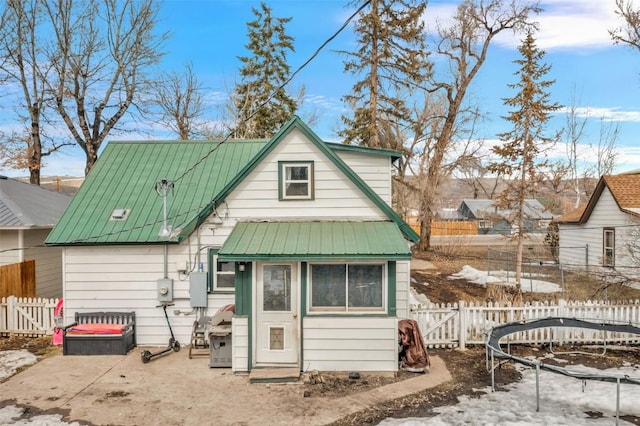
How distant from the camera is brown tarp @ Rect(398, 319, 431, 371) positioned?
27.7 feet

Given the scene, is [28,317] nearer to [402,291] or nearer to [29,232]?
[29,232]

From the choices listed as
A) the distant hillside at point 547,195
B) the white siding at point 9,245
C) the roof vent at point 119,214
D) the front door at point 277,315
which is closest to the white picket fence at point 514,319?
the front door at point 277,315

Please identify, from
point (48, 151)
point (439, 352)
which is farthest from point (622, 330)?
point (48, 151)

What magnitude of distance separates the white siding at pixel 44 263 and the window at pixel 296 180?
9232 mm

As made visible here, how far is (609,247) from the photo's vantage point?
20141 mm

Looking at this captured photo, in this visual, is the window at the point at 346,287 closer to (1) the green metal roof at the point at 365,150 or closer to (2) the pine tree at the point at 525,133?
(1) the green metal roof at the point at 365,150

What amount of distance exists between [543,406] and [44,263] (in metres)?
15.2

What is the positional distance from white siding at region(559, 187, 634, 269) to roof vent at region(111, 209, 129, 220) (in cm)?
1696

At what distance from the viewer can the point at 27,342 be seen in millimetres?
10633

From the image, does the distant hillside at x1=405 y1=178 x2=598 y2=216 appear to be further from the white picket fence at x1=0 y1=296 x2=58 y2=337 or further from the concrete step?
the white picket fence at x1=0 y1=296 x2=58 y2=337

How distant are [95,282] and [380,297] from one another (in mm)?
6829

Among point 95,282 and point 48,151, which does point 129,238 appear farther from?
point 48,151

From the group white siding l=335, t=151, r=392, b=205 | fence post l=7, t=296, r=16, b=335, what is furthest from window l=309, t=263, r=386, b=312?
fence post l=7, t=296, r=16, b=335

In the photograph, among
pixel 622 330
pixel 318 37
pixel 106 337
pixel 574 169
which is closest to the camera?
pixel 318 37
